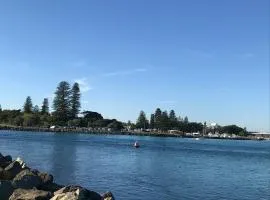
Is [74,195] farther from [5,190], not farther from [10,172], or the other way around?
[10,172]

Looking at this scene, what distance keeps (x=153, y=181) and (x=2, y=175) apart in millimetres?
14967

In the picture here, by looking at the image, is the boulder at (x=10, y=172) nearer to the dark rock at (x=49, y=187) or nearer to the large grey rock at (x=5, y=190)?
the dark rock at (x=49, y=187)

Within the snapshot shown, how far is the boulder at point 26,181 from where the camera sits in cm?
2277

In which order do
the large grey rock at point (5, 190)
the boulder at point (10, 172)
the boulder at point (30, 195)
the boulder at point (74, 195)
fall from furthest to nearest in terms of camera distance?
1. the boulder at point (10, 172)
2. the large grey rock at point (5, 190)
3. the boulder at point (30, 195)
4. the boulder at point (74, 195)

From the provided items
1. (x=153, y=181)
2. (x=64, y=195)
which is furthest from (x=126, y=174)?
(x=64, y=195)

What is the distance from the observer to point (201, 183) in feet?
132

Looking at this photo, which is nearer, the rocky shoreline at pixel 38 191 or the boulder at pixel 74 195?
the boulder at pixel 74 195

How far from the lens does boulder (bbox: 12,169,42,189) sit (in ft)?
74.7

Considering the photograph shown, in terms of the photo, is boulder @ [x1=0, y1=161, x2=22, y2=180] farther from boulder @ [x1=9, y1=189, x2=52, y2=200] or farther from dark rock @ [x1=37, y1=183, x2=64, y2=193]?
boulder @ [x1=9, y1=189, x2=52, y2=200]

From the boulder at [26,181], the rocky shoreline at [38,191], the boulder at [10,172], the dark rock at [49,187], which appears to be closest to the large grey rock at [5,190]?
the rocky shoreline at [38,191]

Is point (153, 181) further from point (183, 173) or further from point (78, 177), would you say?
point (183, 173)

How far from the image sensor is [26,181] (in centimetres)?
2328

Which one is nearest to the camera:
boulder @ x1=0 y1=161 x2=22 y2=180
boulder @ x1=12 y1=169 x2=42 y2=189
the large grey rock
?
the large grey rock

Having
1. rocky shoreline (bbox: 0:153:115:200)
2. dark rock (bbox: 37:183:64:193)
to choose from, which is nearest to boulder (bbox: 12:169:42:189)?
rocky shoreline (bbox: 0:153:115:200)
